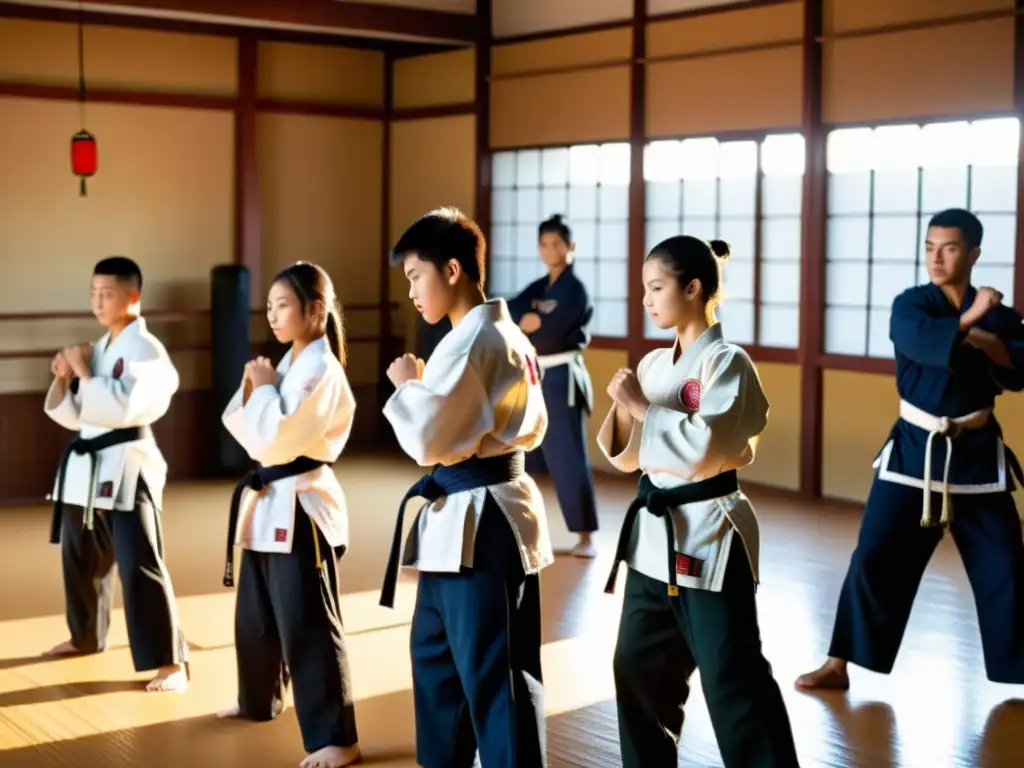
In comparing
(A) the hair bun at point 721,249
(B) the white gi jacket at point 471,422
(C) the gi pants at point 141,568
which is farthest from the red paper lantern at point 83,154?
(B) the white gi jacket at point 471,422

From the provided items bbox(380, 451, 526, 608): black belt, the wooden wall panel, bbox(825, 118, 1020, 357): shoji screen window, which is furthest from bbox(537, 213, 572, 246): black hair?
bbox(380, 451, 526, 608): black belt

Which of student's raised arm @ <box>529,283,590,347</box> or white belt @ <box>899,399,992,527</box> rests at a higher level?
student's raised arm @ <box>529,283,590,347</box>

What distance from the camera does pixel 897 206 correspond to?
7.06 metres

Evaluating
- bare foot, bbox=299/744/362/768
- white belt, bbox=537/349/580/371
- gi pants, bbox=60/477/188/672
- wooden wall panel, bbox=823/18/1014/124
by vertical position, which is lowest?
bare foot, bbox=299/744/362/768

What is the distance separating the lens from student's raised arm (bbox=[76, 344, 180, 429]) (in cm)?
414

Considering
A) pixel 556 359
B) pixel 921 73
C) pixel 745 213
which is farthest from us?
pixel 745 213

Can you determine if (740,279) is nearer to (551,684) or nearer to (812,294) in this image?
(812,294)

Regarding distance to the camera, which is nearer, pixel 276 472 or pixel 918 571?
pixel 276 472

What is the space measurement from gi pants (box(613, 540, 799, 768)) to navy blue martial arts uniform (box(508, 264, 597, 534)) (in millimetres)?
3053

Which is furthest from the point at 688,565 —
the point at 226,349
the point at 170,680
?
the point at 226,349

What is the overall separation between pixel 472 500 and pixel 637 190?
5.49 meters

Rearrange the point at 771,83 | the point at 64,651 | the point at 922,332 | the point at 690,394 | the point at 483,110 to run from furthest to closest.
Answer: the point at 483,110 → the point at 771,83 → the point at 64,651 → the point at 922,332 → the point at 690,394

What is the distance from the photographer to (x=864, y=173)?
7.20 meters

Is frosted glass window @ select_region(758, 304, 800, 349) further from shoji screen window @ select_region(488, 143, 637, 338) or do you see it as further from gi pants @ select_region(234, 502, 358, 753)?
gi pants @ select_region(234, 502, 358, 753)
